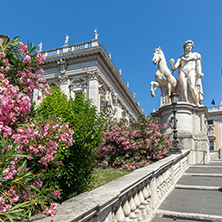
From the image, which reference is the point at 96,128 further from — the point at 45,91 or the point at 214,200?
the point at 214,200

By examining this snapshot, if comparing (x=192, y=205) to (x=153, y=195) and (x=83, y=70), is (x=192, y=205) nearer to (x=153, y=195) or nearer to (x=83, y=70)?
(x=153, y=195)

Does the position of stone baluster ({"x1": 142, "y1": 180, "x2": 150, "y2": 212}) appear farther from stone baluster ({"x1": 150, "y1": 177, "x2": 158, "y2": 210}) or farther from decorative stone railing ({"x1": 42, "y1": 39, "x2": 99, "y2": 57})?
decorative stone railing ({"x1": 42, "y1": 39, "x2": 99, "y2": 57})

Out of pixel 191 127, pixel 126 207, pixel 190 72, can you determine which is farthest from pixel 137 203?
pixel 190 72

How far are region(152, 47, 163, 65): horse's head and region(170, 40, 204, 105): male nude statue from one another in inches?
30.3

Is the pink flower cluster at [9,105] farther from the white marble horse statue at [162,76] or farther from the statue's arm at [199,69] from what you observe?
the statue's arm at [199,69]

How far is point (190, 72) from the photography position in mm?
13211

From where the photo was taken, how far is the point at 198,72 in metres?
13.5

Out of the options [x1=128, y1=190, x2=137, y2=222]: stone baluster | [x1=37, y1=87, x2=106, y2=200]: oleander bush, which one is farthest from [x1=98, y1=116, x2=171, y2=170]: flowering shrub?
[x1=128, y1=190, x2=137, y2=222]: stone baluster

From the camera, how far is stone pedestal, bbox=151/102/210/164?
12.0 m

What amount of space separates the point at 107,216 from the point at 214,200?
11.9ft

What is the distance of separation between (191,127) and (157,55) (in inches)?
192

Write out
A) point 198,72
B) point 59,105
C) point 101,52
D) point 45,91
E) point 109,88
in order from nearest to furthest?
1. point 45,91
2. point 59,105
3. point 198,72
4. point 101,52
5. point 109,88

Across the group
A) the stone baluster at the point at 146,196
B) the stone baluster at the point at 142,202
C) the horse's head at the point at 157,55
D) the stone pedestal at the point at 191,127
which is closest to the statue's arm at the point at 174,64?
the horse's head at the point at 157,55

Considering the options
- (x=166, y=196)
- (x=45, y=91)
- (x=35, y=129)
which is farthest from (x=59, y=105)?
(x=166, y=196)
